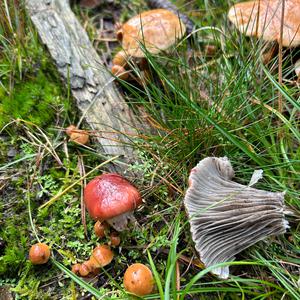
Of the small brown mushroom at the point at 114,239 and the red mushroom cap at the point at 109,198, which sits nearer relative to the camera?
the red mushroom cap at the point at 109,198

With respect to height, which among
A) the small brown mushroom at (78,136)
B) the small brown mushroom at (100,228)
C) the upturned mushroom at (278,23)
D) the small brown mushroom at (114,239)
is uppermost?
the upturned mushroom at (278,23)

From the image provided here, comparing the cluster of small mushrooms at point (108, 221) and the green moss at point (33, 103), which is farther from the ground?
the green moss at point (33, 103)

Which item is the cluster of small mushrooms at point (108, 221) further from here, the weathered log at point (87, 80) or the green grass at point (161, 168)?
the weathered log at point (87, 80)

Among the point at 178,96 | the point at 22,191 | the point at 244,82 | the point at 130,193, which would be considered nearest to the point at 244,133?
the point at 244,82

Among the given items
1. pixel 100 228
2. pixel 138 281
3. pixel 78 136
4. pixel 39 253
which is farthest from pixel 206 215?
pixel 78 136

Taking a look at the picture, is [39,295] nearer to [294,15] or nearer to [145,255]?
[145,255]

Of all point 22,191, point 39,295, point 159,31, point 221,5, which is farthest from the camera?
point 221,5

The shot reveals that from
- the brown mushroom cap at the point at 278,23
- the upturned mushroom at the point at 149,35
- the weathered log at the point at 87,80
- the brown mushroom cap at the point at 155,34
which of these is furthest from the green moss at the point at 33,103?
the brown mushroom cap at the point at 278,23

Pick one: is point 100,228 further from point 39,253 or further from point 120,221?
point 39,253

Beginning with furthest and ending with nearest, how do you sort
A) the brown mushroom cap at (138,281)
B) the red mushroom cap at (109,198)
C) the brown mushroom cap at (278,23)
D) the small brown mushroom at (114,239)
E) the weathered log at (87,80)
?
1. the brown mushroom cap at (278,23)
2. the weathered log at (87,80)
3. the small brown mushroom at (114,239)
4. the red mushroom cap at (109,198)
5. the brown mushroom cap at (138,281)
